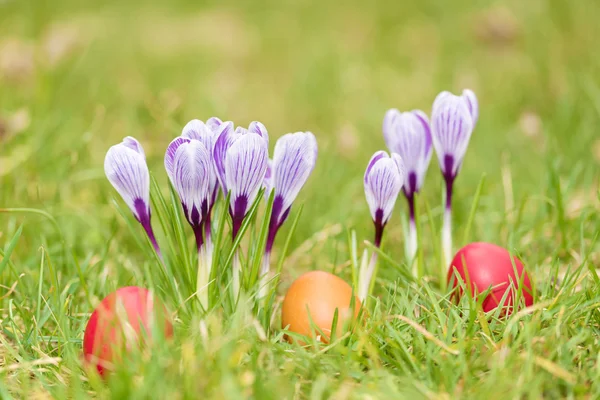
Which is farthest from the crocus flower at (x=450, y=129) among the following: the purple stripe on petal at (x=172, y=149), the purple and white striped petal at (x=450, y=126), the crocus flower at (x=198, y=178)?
the purple stripe on petal at (x=172, y=149)

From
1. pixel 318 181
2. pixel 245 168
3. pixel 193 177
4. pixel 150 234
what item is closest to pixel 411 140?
pixel 245 168

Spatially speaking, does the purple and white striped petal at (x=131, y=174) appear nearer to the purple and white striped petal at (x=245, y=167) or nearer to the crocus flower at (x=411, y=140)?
the purple and white striped petal at (x=245, y=167)

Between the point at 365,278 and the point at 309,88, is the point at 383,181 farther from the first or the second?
the point at 309,88

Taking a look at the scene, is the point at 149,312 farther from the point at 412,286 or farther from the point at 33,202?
the point at 33,202

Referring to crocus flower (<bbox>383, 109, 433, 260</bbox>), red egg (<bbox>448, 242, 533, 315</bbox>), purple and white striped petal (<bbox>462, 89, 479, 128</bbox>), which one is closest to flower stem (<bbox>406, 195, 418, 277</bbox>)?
crocus flower (<bbox>383, 109, 433, 260</bbox>)

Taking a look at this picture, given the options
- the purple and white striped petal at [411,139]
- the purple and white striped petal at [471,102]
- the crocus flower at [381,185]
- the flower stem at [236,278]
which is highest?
the purple and white striped petal at [471,102]

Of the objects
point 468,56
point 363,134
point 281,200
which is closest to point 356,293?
point 281,200
